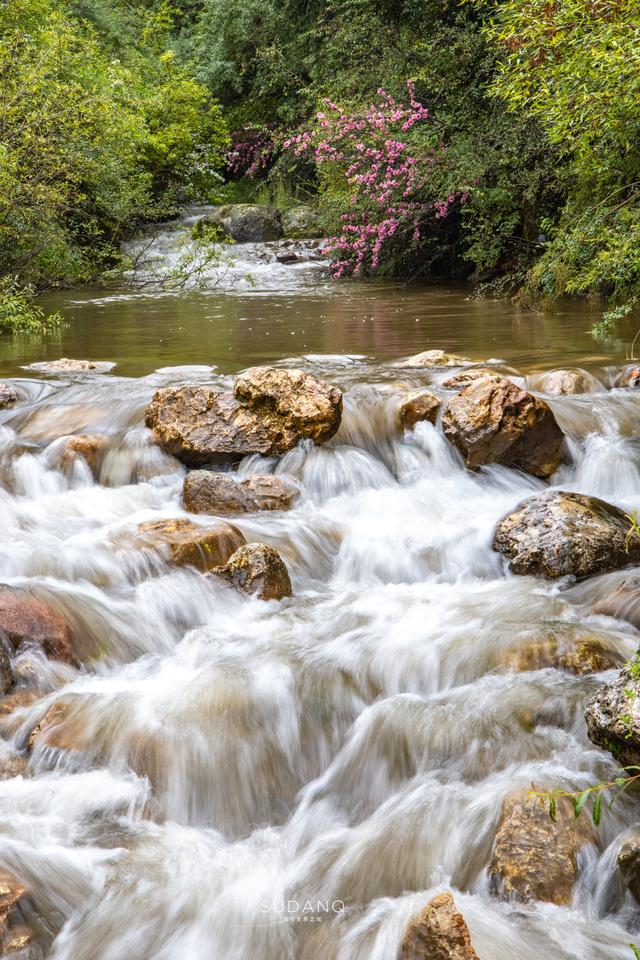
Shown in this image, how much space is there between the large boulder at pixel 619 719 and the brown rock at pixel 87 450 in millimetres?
4707

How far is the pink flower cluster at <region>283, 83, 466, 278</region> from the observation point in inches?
559

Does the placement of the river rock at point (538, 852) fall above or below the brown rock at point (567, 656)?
below

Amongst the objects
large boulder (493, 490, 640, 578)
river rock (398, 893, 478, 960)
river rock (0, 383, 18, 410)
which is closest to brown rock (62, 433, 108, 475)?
river rock (0, 383, 18, 410)

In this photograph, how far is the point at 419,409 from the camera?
6992mm

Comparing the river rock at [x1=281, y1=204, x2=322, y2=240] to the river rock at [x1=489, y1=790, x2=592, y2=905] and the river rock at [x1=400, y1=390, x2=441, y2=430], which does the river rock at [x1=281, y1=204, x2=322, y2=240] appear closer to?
the river rock at [x1=400, y1=390, x2=441, y2=430]

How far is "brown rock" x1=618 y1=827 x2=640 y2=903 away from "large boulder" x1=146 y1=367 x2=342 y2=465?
14.2 feet

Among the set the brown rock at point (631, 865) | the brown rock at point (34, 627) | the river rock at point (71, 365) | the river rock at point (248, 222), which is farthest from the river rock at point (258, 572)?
the river rock at point (248, 222)

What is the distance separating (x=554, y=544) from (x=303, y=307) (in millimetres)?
9350

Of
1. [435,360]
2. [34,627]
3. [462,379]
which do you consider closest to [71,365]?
[435,360]

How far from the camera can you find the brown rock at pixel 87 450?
6.70 m

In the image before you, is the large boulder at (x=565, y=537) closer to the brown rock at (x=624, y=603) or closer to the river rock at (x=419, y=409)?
the brown rock at (x=624, y=603)

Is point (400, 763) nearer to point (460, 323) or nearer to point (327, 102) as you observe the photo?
point (460, 323)

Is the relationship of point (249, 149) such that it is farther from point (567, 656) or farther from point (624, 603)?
point (567, 656)

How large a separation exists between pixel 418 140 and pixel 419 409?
29.0 feet
